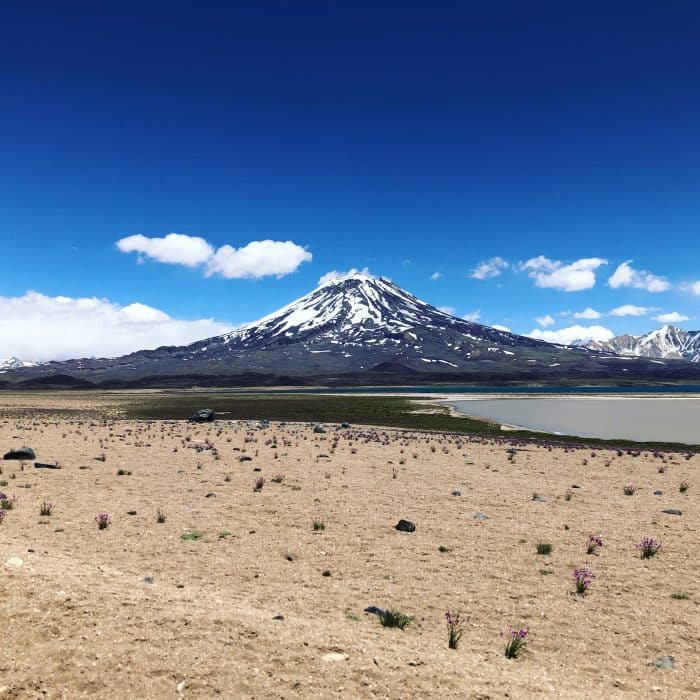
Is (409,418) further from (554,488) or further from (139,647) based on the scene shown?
(139,647)

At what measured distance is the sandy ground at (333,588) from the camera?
6.83m

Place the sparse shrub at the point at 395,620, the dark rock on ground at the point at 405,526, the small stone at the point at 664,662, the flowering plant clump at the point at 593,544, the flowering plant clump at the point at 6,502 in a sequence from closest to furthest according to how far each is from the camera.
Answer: the small stone at the point at 664,662
the sparse shrub at the point at 395,620
the flowering plant clump at the point at 593,544
the dark rock on ground at the point at 405,526
the flowering plant clump at the point at 6,502

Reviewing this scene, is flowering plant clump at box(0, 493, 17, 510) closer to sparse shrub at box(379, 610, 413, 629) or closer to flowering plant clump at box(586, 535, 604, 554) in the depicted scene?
sparse shrub at box(379, 610, 413, 629)

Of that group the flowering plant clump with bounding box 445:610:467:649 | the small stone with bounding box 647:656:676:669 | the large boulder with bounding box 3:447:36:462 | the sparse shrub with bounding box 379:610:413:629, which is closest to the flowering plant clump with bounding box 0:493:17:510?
the large boulder with bounding box 3:447:36:462

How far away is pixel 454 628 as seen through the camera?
8.66 m

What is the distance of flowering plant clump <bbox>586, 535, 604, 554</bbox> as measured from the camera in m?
13.0

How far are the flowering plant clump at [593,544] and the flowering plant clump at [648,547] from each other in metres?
0.94

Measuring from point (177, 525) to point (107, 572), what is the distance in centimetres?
451

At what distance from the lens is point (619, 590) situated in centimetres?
1069

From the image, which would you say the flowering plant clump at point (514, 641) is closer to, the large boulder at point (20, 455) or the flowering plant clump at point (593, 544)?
the flowering plant clump at point (593, 544)

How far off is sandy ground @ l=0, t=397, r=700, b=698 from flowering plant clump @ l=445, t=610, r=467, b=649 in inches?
5.8

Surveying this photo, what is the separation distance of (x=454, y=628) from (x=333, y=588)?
2704 mm

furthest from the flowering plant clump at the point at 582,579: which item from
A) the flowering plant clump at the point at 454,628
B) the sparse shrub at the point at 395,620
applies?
the sparse shrub at the point at 395,620

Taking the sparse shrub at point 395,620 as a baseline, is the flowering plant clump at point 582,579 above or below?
below
